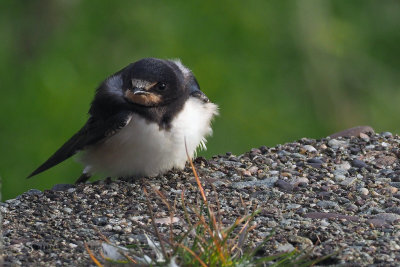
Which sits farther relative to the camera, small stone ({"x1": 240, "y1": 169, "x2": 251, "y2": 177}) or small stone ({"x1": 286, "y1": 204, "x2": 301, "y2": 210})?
small stone ({"x1": 240, "y1": 169, "x2": 251, "y2": 177})

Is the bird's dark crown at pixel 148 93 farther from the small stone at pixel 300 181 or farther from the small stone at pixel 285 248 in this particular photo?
the small stone at pixel 285 248

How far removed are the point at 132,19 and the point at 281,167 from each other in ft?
15.7

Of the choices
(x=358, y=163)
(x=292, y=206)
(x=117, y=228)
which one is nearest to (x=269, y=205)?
(x=292, y=206)

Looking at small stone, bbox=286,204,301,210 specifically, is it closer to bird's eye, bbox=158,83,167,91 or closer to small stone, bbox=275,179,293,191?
small stone, bbox=275,179,293,191

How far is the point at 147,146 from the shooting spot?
6754 millimetres

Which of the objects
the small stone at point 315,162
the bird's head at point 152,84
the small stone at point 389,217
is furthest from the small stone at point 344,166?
the bird's head at point 152,84

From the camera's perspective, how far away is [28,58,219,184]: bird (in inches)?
266

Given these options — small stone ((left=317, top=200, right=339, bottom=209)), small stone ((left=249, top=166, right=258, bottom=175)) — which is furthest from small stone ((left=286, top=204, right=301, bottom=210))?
small stone ((left=249, top=166, right=258, bottom=175))

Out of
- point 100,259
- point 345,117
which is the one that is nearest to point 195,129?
point 100,259

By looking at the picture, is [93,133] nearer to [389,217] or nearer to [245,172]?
[245,172]

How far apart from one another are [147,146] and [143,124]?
0.53ft

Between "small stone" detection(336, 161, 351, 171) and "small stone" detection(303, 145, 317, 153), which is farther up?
"small stone" detection(303, 145, 317, 153)

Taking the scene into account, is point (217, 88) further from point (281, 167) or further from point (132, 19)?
point (281, 167)

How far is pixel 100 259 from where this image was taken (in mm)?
4812
